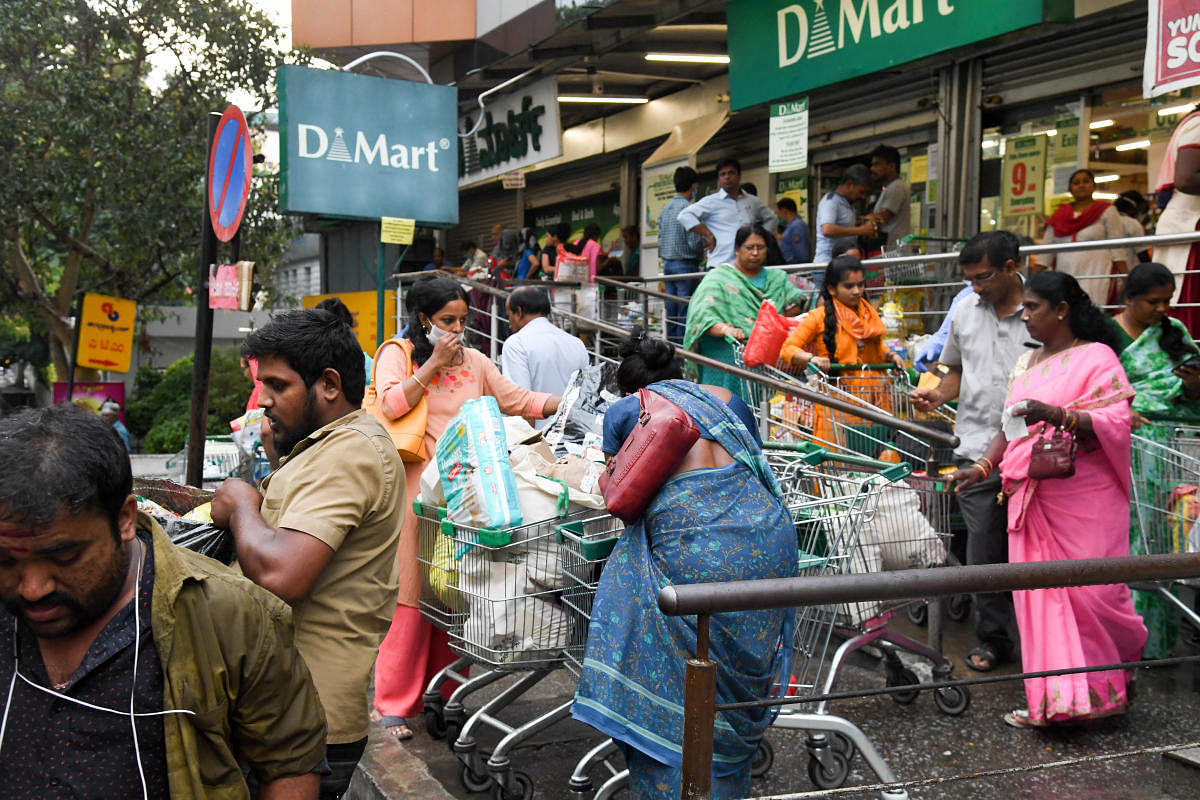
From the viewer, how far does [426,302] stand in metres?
5.00

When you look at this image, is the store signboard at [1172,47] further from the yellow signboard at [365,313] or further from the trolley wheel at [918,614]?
the yellow signboard at [365,313]

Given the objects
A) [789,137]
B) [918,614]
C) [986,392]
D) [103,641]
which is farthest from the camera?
[789,137]

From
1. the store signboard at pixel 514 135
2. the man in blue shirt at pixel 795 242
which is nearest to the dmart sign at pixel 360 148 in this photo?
the store signboard at pixel 514 135

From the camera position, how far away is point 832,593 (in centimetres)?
257

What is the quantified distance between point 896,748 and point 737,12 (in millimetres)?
9212

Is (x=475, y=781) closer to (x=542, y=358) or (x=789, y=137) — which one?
(x=542, y=358)

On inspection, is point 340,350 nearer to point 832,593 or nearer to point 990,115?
point 832,593

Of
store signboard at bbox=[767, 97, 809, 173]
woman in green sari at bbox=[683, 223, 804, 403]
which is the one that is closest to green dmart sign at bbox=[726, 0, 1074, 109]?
store signboard at bbox=[767, 97, 809, 173]

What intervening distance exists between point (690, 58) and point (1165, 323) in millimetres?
10137

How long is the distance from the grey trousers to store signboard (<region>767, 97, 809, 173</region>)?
493 cm

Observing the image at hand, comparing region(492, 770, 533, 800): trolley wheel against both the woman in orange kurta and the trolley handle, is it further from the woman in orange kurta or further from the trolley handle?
the woman in orange kurta

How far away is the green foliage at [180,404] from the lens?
1750 cm

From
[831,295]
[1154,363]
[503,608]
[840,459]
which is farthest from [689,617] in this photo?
[831,295]

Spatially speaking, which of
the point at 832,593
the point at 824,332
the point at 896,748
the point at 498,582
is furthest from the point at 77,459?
the point at 824,332
